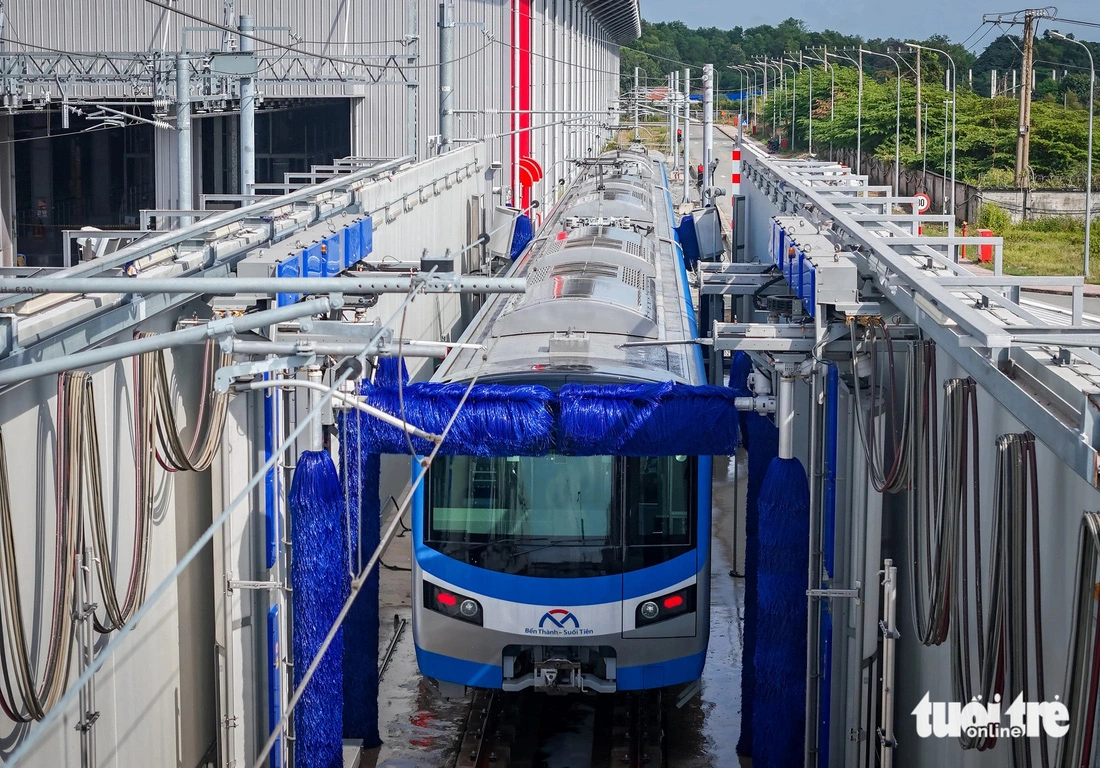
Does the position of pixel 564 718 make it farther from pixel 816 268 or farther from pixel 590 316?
pixel 816 268

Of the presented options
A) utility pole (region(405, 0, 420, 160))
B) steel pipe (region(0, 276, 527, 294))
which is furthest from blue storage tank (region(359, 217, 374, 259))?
utility pole (region(405, 0, 420, 160))

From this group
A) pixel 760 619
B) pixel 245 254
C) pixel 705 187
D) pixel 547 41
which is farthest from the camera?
pixel 547 41

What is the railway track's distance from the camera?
9.33 meters

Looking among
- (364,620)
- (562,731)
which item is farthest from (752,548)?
(364,620)

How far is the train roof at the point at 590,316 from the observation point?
9.17 metres

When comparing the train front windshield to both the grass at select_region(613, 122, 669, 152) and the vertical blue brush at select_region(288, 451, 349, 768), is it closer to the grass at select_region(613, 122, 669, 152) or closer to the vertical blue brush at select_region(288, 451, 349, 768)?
the vertical blue brush at select_region(288, 451, 349, 768)

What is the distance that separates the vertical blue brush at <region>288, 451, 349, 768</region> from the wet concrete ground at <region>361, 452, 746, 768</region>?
3.72 ft

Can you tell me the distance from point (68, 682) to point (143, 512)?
102 cm

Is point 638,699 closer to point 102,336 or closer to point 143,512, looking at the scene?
point 143,512

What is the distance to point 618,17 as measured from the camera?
7169 cm

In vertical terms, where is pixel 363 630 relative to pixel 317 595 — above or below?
below

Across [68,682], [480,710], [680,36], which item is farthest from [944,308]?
[680,36]

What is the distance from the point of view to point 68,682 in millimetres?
6480

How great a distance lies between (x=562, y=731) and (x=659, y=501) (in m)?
2.02
